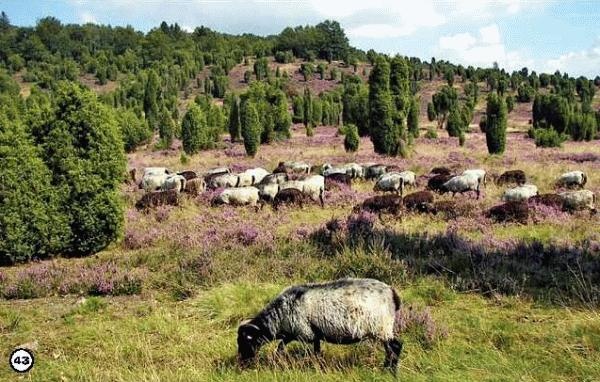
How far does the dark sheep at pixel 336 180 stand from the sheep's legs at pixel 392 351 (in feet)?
55.8

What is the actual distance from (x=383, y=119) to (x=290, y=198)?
68.0 ft

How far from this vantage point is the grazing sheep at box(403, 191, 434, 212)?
1869 centimetres

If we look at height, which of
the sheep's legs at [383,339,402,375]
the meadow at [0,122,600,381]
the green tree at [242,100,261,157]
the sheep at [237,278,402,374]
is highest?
the green tree at [242,100,261,157]

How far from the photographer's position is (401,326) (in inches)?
319

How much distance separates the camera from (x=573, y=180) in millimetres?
22812

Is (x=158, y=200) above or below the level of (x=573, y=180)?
above

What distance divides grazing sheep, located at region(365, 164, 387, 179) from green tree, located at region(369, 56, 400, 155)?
11.8 metres

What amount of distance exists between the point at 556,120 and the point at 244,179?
5177 centimetres

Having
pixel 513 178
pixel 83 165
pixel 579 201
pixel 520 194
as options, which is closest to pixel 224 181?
pixel 83 165

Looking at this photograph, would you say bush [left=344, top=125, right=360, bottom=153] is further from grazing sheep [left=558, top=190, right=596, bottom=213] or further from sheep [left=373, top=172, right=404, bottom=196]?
grazing sheep [left=558, top=190, right=596, bottom=213]

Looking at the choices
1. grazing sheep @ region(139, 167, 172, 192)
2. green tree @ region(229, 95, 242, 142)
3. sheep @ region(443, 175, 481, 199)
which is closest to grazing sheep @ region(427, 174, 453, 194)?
sheep @ region(443, 175, 481, 199)

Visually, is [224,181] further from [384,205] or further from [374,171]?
[384,205]

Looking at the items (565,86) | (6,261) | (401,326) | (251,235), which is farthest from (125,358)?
(565,86)

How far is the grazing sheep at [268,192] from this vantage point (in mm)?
21375
